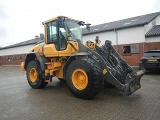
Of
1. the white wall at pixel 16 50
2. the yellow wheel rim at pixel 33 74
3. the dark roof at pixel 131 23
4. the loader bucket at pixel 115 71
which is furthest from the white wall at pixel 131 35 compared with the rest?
the white wall at pixel 16 50

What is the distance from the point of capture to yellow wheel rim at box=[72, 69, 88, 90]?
6.37 m

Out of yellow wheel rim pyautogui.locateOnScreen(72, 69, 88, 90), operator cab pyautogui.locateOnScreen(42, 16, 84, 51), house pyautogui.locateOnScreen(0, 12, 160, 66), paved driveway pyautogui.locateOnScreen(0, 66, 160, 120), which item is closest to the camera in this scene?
paved driveway pyautogui.locateOnScreen(0, 66, 160, 120)

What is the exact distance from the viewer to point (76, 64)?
6.54 metres

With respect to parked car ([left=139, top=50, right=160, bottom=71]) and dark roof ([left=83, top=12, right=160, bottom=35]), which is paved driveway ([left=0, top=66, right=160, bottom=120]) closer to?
parked car ([left=139, top=50, right=160, bottom=71])

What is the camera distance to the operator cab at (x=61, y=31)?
760 centimetres

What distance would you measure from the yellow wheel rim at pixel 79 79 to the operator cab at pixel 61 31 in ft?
4.70

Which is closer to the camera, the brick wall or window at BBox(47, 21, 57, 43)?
window at BBox(47, 21, 57, 43)

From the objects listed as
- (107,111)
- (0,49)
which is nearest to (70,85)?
(107,111)

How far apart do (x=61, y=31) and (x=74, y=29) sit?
0.59m

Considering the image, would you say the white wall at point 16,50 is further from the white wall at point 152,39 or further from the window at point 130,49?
the white wall at point 152,39

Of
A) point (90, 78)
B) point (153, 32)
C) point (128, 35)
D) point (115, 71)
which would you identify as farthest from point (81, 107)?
point (153, 32)

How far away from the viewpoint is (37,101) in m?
6.57

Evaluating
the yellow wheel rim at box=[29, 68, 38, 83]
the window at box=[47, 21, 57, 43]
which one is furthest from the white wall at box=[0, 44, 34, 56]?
the window at box=[47, 21, 57, 43]

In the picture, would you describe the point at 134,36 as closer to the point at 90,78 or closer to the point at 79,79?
the point at 79,79
